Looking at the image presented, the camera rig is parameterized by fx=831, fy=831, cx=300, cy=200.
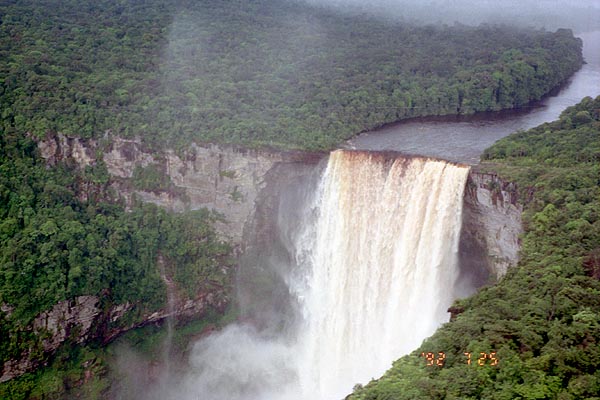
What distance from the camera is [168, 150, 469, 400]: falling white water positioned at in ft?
88.1

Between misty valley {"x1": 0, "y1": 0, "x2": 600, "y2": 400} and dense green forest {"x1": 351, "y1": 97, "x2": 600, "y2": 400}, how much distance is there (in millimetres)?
144

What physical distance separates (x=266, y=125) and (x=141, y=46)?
10.4 m

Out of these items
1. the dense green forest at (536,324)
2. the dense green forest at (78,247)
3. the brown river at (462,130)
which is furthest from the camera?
the brown river at (462,130)

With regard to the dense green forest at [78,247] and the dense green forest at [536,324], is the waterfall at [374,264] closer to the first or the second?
the dense green forest at [536,324]

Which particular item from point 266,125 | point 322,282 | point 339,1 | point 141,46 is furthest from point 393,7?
point 322,282

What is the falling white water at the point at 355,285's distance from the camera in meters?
26.9

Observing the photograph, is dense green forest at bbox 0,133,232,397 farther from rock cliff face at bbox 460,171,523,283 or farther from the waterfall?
rock cliff face at bbox 460,171,523,283

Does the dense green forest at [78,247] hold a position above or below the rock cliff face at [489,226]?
below

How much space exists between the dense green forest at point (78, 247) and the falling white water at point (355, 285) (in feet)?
10.3

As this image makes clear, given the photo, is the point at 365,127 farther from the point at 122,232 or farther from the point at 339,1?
the point at 339,1

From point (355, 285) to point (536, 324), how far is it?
1124cm

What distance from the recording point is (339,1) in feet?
179
